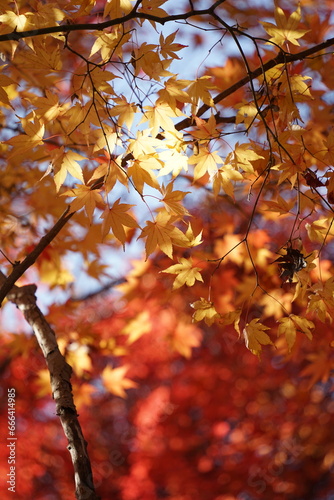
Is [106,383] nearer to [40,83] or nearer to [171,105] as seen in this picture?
[40,83]

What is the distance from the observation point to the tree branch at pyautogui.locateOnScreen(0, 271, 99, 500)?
1087 mm

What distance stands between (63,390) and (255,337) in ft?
1.68

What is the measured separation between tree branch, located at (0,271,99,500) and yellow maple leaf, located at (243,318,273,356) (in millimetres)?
465

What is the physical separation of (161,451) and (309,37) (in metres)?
2.81

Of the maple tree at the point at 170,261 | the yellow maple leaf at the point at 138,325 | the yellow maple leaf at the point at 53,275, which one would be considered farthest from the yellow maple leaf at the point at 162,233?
the yellow maple leaf at the point at 138,325

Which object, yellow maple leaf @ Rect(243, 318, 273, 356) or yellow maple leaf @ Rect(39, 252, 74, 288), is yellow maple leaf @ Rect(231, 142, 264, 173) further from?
yellow maple leaf @ Rect(39, 252, 74, 288)

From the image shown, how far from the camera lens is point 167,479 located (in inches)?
134

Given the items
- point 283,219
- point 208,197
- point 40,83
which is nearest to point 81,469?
point 40,83

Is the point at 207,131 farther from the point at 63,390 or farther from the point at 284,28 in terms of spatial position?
the point at 63,390

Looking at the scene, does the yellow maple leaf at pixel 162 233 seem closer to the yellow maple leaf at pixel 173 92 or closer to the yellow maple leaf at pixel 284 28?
the yellow maple leaf at pixel 173 92

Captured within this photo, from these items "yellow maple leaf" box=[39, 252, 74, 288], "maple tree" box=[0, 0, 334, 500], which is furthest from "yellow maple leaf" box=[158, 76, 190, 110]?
"yellow maple leaf" box=[39, 252, 74, 288]

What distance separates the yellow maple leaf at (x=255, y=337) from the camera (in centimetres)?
119

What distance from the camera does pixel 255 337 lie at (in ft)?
3.94

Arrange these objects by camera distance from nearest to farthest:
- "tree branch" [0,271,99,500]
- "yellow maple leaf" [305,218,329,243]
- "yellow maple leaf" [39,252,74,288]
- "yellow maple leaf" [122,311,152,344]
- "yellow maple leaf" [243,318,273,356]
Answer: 1. "tree branch" [0,271,99,500]
2. "yellow maple leaf" [243,318,273,356]
3. "yellow maple leaf" [305,218,329,243]
4. "yellow maple leaf" [39,252,74,288]
5. "yellow maple leaf" [122,311,152,344]
